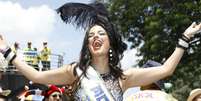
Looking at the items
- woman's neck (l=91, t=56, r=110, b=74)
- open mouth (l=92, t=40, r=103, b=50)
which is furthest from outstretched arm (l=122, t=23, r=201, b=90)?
open mouth (l=92, t=40, r=103, b=50)

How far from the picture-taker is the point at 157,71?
4039 millimetres

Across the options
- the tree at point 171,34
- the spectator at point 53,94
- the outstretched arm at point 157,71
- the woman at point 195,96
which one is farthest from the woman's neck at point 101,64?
the tree at point 171,34

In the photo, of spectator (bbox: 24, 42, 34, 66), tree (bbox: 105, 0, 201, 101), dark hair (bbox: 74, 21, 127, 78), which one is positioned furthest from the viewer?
tree (bbox: 105, 0, 201, 101)

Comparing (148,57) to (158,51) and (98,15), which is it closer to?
(158,51)

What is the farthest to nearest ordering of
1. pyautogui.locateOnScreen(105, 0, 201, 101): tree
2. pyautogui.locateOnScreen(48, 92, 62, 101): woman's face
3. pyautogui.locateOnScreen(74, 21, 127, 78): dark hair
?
1. pyautogui.locateOnScreen(105, 0, 201, 101): tree
2. pyautogui.locateOnScreen(48, 92, 62, 101): woman's face
3. pyautogui.locateOnScreen(74, 21, 127, 78): dark hair

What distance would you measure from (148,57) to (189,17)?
6.97 ft

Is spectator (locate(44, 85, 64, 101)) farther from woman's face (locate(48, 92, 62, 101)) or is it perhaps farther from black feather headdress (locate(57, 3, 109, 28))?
black feather headdress (locate(57, 3, 109, 28))

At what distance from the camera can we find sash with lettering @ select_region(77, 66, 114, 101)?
3.94m

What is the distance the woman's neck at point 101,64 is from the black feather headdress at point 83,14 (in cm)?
27

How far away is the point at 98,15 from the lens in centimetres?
418

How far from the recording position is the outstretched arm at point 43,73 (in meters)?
3.92

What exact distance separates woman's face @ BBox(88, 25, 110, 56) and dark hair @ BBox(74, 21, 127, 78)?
0.10 ft

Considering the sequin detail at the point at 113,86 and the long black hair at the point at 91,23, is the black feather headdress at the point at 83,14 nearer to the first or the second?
the long black hair at the point at 91,23

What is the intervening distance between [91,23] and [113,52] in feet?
0.89
